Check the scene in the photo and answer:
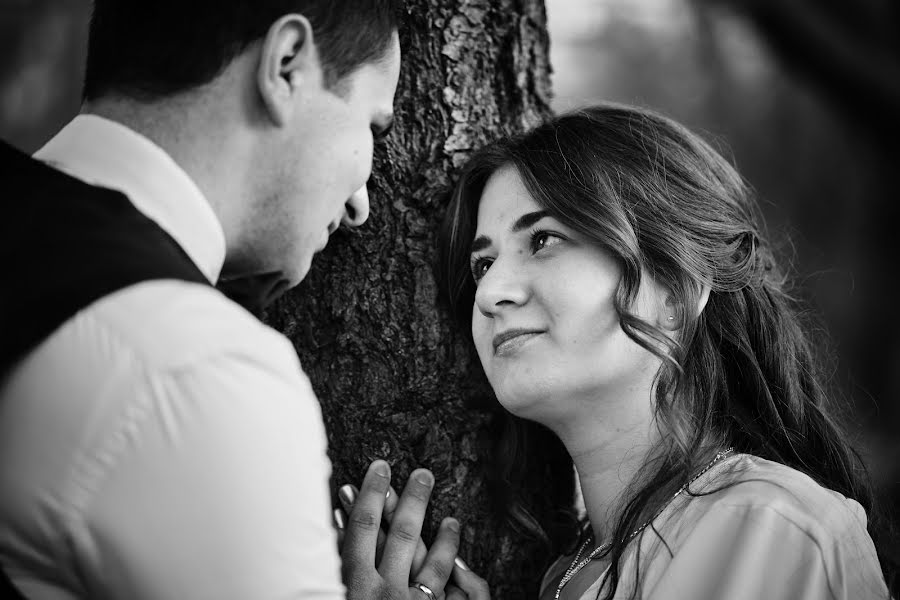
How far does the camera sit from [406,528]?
2.12 meters

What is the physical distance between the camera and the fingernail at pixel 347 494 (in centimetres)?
218

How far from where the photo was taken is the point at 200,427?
104 centimetres

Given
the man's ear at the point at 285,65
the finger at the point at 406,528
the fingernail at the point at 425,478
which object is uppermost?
the man's ear at the point at 285,65

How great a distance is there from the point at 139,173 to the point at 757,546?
1.41 m

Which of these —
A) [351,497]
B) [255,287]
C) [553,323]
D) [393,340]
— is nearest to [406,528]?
[351,497]

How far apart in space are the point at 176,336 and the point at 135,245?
0.57ft

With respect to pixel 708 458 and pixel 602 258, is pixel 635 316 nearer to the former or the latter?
pixel 602 258

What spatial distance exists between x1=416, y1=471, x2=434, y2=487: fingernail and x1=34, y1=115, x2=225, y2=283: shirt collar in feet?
3.14

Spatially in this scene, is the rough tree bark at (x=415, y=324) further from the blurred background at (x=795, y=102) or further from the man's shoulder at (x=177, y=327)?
the blurred background at (x=795, y=102)

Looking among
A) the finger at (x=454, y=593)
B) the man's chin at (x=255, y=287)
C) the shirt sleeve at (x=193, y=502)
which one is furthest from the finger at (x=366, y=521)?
the shirt sleeve at (x=193, y=502)

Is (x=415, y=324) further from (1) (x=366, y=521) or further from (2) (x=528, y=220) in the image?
(1) (x=366, y=521)

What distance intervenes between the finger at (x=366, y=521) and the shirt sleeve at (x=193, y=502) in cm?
97

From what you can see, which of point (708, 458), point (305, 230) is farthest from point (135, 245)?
point (708, 458)

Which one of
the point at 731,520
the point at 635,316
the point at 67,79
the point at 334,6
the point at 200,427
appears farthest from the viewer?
the point at 67,79
